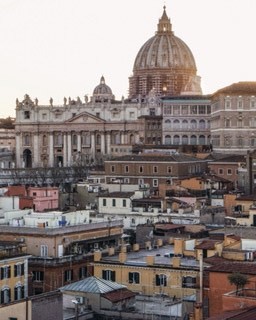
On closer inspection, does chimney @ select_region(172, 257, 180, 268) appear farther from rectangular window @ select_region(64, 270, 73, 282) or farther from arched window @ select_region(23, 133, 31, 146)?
arched window @ select_region(23, 133, 31, 146)

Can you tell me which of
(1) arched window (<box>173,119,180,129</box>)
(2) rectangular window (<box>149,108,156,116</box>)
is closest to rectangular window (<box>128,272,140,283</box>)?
(1) arched window (<box>173,119,180,129</box>)

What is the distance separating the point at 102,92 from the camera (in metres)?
126

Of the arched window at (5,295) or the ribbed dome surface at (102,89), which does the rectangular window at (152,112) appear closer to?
the ribbed dome surface at (102,89)

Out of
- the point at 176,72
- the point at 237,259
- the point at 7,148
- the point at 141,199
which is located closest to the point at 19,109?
the point at 7,148

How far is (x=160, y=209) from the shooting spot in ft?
152

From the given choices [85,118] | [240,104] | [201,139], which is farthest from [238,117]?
[85,118]

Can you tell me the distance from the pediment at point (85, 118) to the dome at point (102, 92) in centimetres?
1011

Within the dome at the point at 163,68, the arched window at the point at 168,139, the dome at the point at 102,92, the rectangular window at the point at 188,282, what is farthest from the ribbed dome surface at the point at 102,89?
the rectangular window at the point at 188,282

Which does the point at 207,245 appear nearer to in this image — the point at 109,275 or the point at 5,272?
the point at 109,275

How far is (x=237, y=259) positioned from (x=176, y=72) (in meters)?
101

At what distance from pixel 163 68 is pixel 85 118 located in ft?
59.4

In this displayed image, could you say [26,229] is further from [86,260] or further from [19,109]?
[19,109]

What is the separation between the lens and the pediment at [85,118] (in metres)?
112

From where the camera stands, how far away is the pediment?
368ft
